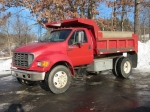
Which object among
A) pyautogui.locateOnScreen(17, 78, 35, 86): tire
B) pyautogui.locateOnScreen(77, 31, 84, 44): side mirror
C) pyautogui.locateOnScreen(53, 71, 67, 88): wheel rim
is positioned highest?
pyautogui.locateOnScreen(77, 31, 84, 44): side mirror

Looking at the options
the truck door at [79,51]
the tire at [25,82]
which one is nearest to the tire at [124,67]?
the truck door at [79,51]

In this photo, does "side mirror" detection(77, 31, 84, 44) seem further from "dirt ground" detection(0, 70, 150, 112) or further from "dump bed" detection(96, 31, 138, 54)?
"dirt ground" detection(0, 70, 150, 112)

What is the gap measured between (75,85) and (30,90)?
184 centimetres

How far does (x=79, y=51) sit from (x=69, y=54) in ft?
1.65

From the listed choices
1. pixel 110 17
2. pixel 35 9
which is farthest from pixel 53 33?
pixel 110 17

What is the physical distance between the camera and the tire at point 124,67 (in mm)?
9961

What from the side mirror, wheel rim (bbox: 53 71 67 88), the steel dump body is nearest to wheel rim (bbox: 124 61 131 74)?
the steel dump body

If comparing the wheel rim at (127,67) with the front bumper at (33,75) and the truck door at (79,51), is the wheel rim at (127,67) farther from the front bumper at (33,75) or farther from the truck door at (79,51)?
the front bumper at (33,75)

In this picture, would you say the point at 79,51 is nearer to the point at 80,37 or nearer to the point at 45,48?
the point at 80,37

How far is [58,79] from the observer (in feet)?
23.8

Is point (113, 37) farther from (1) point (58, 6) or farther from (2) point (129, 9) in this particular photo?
(2) point (129, 9)

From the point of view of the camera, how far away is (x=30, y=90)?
7.91 metres

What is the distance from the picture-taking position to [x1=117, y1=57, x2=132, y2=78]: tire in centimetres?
996

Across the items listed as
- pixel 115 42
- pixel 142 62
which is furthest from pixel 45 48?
pixel 142 62
